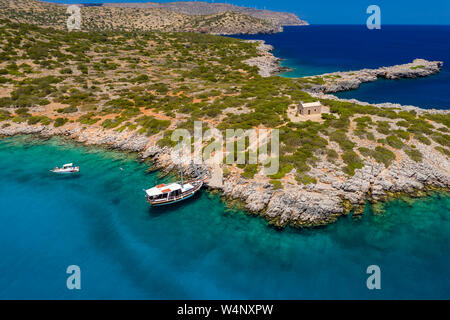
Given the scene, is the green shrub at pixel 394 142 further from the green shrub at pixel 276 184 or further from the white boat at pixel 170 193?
the white boat at pixel 170 193

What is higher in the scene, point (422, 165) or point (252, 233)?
point (422, 165)

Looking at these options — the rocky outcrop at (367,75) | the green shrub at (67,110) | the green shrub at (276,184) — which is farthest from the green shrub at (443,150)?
the green shrub at (67,110)

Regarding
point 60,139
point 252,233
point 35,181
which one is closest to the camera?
point 252,233

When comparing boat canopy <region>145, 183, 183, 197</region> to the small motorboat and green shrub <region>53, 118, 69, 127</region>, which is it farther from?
green shrub <region>53, 118, 69, 127</region>

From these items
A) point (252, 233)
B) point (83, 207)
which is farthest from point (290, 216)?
A: point (83, 207)

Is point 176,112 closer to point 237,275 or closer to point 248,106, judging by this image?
point 248,106

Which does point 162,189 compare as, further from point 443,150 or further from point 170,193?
point 443,150
